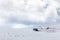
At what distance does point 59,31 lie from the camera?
388 centimetres

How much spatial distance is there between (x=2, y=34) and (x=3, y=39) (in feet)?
0.54

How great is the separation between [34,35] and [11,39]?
65cm

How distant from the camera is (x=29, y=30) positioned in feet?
12.6

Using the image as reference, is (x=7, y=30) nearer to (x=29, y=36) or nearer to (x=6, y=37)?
(x=6, y=37)

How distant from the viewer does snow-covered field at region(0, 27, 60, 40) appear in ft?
11.9

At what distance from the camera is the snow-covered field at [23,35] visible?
11.9 ft

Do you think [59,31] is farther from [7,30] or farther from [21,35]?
[7,30]

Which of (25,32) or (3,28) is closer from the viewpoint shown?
(3,28)

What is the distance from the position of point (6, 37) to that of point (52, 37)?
117 centimetres

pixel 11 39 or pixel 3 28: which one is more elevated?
pixel 3 28

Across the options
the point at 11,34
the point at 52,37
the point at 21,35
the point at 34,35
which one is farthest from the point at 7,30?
the point at 52,37

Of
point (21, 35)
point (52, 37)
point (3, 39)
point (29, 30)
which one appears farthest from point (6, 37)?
point (52, 37)

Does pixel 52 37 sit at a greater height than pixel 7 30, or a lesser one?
lesser

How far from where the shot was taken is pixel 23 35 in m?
3.69
